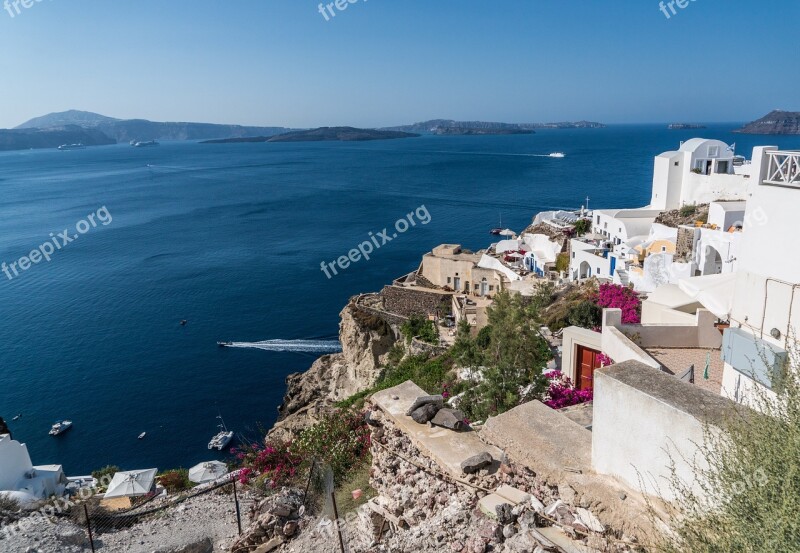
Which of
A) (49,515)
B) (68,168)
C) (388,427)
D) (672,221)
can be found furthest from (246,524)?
(68,168)

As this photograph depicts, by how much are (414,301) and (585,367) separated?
54.4 feet

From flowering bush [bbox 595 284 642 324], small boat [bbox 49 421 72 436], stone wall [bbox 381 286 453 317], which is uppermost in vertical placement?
flowering bush [bbox 595 284 642 324]

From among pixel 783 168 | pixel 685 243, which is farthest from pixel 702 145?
pixel 783 168

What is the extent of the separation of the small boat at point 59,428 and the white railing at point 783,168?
96.2ft

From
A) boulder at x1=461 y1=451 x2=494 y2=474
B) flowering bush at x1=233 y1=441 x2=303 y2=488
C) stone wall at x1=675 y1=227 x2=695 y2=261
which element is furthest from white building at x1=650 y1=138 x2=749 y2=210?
boulder at x1=461 y1=451 x2=494 y2=474

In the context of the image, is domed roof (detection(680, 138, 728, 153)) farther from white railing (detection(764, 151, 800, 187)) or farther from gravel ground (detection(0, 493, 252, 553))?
gravel ground (detection(0, 493, 252, 553))

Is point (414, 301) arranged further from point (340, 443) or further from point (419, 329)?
point (340, 443)

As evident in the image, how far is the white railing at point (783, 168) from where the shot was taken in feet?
18.9

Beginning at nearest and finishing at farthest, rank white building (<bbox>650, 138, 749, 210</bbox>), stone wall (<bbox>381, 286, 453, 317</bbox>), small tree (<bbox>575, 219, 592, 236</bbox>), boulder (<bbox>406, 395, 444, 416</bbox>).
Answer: boulder (<bbox>406, 395, 444, 416</bbox>) → white building (<bbox>650, 138, 749, 210</bbox>) → stone wall (<bbox>381, 286, 453, 317</bbox>) → small tree (<bbox>575, 219, 592, 236</bbox>)

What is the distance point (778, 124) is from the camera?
167625 millimetres

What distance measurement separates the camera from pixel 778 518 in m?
2.94

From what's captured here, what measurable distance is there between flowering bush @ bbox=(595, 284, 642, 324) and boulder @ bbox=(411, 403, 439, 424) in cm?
900

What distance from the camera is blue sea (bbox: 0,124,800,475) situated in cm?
2762

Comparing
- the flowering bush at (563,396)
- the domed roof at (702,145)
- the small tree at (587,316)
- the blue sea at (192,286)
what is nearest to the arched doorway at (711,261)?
the small tree at (587,316)
